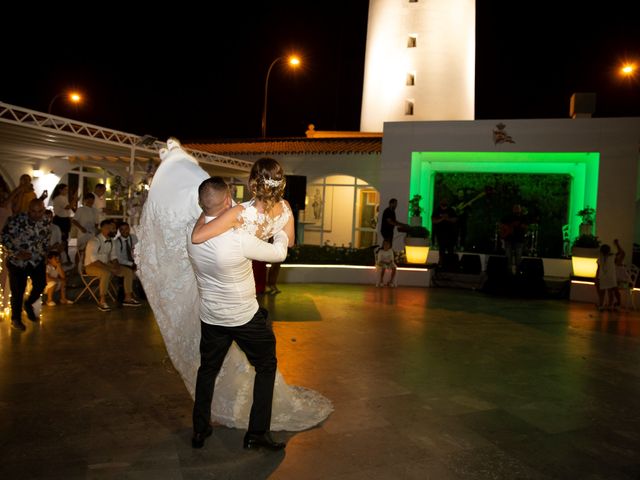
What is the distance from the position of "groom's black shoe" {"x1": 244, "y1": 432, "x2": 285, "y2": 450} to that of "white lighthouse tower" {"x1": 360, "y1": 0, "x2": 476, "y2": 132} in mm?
19216

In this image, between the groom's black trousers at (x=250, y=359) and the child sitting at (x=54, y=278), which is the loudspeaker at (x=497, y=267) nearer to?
the child sitting at (x=54, y=278)

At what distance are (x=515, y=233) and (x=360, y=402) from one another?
9169 mm

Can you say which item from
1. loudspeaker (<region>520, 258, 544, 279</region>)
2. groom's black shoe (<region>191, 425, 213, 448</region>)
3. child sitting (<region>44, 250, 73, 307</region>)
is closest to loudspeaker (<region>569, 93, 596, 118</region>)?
loudspeaker (<region>520, 258, 544, 279</region>)

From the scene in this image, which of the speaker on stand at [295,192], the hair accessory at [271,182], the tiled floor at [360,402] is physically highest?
the speaker on stand at [295,192]

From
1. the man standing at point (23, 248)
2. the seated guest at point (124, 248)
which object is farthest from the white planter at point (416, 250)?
the man standing at point (23, 248)

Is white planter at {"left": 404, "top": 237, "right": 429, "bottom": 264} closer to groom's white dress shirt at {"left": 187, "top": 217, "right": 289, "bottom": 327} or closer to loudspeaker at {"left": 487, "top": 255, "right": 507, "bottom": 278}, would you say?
loudspeaker at {"left": 487, "top": 255, "right": 507, "bottom": 278}

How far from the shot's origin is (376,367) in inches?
242

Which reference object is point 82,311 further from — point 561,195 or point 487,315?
point 561,195

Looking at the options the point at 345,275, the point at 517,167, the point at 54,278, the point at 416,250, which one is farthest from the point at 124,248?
the point at 517,167

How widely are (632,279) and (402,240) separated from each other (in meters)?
5.42

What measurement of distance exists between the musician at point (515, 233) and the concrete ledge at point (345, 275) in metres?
1.89

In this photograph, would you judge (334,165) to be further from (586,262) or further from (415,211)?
(586,262)

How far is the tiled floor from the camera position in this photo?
373 cm

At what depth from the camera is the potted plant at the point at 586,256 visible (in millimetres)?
12375
